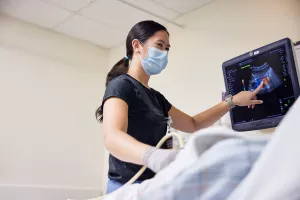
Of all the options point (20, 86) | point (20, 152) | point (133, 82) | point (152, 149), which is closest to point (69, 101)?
point (20, 86)

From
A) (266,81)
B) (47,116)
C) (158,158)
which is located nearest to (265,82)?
(266,81)

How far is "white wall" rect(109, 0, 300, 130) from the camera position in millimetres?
1897

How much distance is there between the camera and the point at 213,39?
225cm

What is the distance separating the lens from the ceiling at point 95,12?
2.43 m

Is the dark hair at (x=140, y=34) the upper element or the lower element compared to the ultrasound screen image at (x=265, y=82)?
A: upper

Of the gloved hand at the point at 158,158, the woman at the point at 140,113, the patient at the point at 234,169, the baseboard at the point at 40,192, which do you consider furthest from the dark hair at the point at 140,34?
the baseboard at the point at 40,192

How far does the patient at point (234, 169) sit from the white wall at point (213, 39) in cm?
154

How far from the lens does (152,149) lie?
2.40 feet

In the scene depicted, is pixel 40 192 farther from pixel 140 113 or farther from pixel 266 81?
pixel 266 81

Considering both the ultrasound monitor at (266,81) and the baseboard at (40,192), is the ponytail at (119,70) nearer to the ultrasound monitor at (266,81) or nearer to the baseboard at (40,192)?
the ultrasound monitor at (266,81)

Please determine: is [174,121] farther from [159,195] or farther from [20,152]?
[20,152]

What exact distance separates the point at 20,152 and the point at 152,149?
6.63 ft

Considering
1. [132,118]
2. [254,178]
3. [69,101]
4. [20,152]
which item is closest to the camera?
[254,178]

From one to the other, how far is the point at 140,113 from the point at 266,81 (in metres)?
0.71
